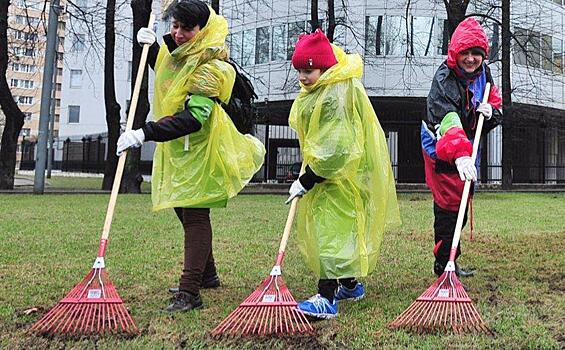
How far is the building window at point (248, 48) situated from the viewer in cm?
2820

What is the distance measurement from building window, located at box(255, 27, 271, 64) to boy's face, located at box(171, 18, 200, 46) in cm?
2429

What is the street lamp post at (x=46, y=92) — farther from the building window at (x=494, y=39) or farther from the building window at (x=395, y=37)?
the building window at (x=494, y=39)

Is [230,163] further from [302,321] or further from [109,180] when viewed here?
[109,180]

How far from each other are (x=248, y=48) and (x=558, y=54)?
51.7ft

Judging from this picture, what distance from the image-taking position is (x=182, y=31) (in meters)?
3.67

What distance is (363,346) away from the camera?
2.90 metres

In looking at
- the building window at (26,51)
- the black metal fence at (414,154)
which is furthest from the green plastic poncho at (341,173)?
the black metal fence at (414,154)

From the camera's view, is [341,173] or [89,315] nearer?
[89,315]

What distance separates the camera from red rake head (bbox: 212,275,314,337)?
3.04 m

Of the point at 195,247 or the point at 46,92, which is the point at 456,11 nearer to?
the point at 46,92

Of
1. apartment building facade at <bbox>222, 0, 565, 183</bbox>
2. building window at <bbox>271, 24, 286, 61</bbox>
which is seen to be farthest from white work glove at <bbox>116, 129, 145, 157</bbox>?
building window at <bbox>271, 24, 286, 61</bbox>

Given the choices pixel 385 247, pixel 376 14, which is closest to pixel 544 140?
pixel 376 14

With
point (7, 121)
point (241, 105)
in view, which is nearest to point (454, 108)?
point (241, 105)

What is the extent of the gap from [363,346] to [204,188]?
1.40 meters
